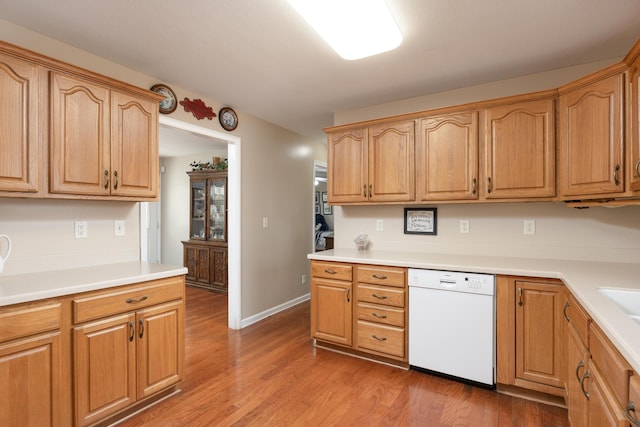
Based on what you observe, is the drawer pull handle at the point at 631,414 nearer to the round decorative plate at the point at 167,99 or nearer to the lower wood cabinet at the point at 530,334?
the lower wood cabinet at the point at 530,334

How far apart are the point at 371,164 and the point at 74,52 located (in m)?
2.43

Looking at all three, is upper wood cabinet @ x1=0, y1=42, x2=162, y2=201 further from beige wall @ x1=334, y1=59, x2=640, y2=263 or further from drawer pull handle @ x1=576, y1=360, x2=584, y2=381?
drawer pull handle @ x1=576, y1=360, x2=584, y2=381

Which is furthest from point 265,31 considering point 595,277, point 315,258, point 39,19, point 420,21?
point 595,277

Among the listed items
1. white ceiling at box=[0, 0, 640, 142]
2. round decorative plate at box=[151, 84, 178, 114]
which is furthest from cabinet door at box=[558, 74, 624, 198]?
round decorative plate at box=[151, 84, 178, 114]

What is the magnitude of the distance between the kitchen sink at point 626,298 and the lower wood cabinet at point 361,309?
1.23 metres

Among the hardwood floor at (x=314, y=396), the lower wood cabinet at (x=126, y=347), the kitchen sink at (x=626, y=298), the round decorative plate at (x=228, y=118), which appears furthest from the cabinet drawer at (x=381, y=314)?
the round decorative plate at (x=228, y=118)

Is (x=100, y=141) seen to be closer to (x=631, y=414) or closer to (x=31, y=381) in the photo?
(x=31, y=381)

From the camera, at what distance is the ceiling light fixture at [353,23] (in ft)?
5.08

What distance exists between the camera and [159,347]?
2039 millimetres

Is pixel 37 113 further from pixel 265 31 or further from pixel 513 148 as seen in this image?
pixel 513 148

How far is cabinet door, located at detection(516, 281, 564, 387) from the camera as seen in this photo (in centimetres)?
202

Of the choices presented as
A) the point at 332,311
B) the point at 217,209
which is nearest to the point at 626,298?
the point at 332,311

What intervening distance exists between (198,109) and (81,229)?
1.47 m

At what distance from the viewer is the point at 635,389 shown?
91 cm
